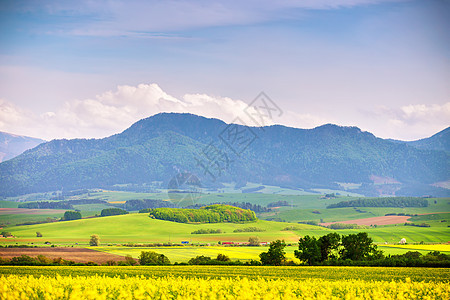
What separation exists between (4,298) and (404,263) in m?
58.7

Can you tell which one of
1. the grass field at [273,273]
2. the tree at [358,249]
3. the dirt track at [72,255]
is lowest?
the dirt track at [72,255]

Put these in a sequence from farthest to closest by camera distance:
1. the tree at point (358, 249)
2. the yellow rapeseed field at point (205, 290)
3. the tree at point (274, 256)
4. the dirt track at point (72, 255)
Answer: the dirt track at point (72, 255)
the tree at point (358, 249)
the tree at point (274, 256)
the yellow rapeseed field at point (205, 290)

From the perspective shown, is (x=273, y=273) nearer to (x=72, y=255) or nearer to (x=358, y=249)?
(x=358, y=249)

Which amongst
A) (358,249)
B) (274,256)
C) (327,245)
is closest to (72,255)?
(274,256)

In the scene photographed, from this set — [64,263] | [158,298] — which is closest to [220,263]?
[64,263]

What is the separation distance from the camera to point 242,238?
180m

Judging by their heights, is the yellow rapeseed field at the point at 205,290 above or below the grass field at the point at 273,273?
above

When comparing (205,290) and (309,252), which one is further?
(309,252)

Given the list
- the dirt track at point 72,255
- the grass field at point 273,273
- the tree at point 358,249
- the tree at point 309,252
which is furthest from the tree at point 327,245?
the dirt track at point 72,255

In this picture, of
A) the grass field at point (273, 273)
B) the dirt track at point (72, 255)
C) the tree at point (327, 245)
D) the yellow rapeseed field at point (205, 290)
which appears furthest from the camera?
the dirt track at point (72, 255)

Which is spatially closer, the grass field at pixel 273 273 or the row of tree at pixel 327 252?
the grass field at pixel 273 273

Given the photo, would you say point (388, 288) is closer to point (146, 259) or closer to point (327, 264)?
point (327, 264)

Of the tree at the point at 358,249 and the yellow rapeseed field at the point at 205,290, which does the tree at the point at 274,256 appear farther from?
the yellow rapeseed field at the point at 205,290

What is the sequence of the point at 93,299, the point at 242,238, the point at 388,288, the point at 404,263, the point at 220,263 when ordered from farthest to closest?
the point at 242,238
the point at 220,263
the point at 404,263
the point at 388,288
the point at 93,299
